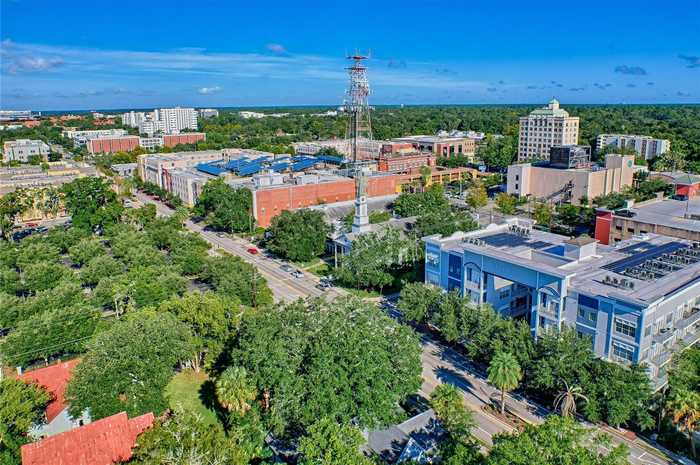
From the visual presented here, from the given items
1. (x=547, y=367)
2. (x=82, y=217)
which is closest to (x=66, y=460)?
(x=547, y=367)

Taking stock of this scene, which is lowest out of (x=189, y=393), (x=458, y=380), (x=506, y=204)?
(x=189, y=393)

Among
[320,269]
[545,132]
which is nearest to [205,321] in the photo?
[320,269]

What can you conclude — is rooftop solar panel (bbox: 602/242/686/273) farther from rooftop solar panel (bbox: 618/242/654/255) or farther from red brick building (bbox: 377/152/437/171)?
red brick building (bbox: 377/152/437/171)

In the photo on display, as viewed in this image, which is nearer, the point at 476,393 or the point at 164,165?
the point at 476,393

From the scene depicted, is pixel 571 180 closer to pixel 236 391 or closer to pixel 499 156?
pixel 499 156

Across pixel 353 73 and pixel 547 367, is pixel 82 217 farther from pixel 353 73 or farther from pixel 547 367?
pixel 547 367
